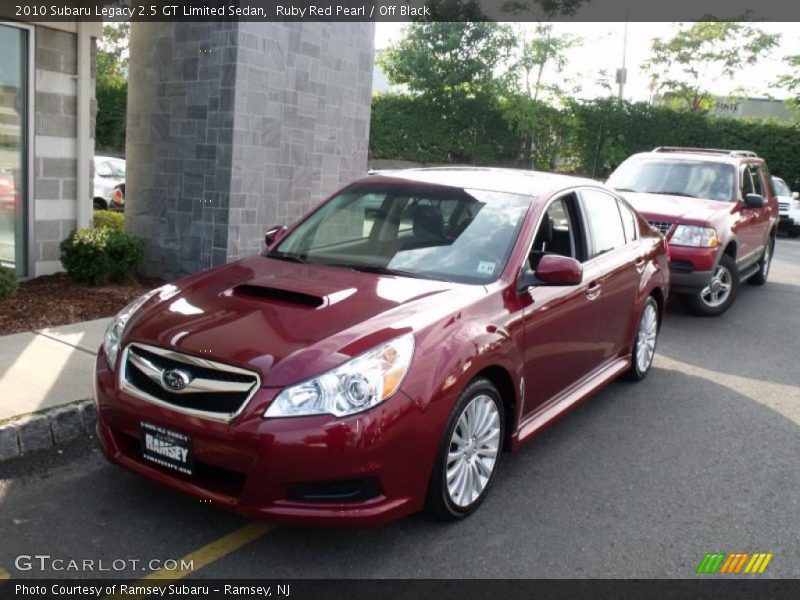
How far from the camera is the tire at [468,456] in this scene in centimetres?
365

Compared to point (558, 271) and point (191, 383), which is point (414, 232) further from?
point (191, 383)

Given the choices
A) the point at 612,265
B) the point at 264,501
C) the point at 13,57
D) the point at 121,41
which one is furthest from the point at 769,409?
the point at 121,41

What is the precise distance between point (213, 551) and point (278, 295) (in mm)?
1259

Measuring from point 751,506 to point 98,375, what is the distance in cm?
342

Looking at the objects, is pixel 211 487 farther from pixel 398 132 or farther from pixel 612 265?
pixel 398 132

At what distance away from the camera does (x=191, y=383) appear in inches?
135

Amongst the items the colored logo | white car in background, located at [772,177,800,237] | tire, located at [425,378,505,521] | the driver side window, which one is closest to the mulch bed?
the driver side window

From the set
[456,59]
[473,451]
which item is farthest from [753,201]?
[456,59]

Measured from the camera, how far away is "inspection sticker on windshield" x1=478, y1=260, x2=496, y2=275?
438 cm

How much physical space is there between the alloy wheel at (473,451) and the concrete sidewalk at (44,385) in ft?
7.76

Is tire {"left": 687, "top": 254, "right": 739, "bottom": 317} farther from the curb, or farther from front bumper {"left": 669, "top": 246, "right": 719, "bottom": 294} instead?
the curb

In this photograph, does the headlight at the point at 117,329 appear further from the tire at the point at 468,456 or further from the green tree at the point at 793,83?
the green tree at the point at 793,83

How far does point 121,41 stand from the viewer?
35.0 metres

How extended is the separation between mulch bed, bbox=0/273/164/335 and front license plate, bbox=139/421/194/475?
345 cm
